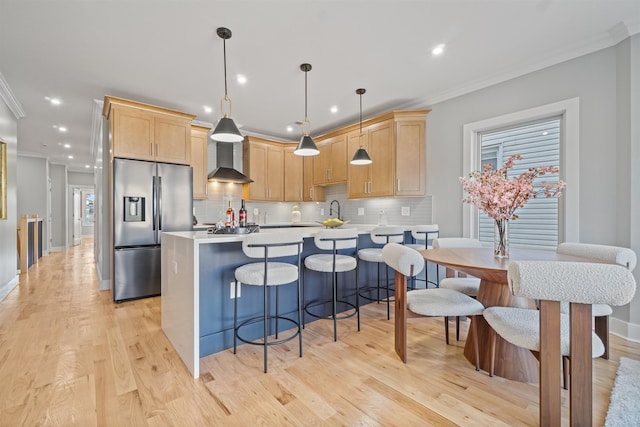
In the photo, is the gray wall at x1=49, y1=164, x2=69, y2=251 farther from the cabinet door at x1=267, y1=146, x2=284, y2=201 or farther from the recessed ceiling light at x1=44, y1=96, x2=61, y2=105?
the cabinet door at x1=267, y1=146, x2=284, y2=201

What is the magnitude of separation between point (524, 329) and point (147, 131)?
14.4ft

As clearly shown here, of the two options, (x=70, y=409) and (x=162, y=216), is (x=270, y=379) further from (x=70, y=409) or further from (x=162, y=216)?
(x=162, y=216)

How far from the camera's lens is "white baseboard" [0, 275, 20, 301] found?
145 inches

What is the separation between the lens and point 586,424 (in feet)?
4.21

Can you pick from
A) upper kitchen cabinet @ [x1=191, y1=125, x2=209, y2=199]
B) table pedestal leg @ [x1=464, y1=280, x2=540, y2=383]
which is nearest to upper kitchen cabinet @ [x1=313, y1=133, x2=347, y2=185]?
upper kitchen cabinet @ [x1=191, y1=125, x2=209, y2=199]

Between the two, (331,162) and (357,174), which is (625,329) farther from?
(331,162)

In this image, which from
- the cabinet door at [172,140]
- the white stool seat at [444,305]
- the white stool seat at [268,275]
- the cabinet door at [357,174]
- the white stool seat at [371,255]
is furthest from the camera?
the cabinet door at [357,174]

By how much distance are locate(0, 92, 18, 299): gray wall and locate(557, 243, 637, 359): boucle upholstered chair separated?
617 cm

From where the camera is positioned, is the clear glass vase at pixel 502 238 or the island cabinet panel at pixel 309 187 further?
the island cabinet panel at pixel 309 187

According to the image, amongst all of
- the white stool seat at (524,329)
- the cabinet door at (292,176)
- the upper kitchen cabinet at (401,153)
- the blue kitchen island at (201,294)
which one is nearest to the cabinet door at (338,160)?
the upper kitchen cabinet at (401,153)

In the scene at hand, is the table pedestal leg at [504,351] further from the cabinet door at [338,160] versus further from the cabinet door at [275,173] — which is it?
the cabinet door at [275,173]

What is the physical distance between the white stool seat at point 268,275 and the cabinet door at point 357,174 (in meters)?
2.58

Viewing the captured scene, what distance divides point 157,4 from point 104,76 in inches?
63.3

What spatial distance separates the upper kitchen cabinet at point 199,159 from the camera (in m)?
4.64
